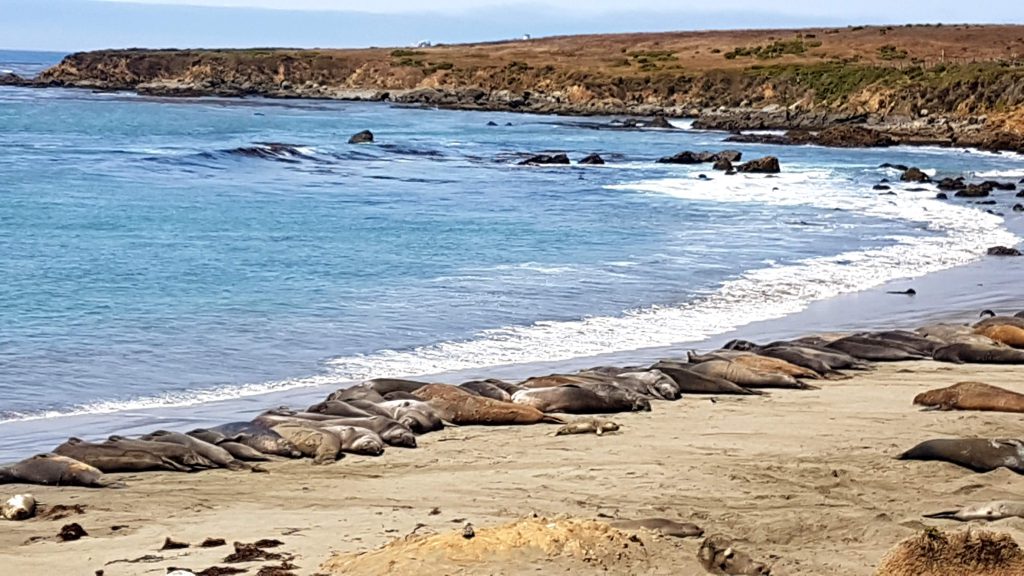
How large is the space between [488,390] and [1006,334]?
20.8ft

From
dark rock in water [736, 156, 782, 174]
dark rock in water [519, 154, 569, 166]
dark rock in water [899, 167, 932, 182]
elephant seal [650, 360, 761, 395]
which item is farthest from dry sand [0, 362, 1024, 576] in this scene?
dark rock in water [519, 154, 569, 166]

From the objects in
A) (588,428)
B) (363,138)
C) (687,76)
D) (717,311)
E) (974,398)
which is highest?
(687,76)

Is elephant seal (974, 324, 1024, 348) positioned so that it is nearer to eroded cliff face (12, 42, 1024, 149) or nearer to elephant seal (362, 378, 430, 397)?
elephant seal (362, 378, 430, 397)

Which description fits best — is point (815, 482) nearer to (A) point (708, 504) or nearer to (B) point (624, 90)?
(A) point (708, 504)

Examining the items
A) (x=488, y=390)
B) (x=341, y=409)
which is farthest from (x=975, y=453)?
(x=341, y=409)

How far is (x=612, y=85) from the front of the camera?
79062 mm

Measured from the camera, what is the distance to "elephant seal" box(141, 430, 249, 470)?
30.9ft

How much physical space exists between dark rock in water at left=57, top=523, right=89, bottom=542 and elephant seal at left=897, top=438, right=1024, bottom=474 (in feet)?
17.8

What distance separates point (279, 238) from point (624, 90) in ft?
187

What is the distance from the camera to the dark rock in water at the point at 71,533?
7.45 m

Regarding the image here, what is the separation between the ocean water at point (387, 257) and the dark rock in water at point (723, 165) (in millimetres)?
825

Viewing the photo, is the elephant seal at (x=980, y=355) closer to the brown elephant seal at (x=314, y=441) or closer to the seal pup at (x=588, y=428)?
the seal pup at (x=588, y=428)

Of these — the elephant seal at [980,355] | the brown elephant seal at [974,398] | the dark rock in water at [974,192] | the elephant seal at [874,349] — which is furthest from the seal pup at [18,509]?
the dark rock in water at [974,192]

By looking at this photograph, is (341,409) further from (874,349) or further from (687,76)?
(687,76)
